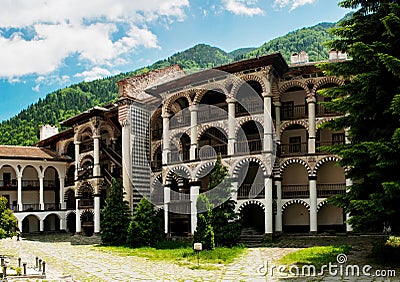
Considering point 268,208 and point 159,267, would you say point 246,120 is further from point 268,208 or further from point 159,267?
point 159,267

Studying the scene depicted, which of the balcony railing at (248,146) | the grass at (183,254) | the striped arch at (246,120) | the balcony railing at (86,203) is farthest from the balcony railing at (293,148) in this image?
the balcony railing at (86,203)

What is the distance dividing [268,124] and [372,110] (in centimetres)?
1034

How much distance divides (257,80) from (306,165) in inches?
206

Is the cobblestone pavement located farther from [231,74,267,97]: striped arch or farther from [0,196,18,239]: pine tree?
[231,74,267,97]: striped arch

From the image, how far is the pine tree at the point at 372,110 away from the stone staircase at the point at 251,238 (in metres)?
9.47

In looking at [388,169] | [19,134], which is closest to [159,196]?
[388,169]

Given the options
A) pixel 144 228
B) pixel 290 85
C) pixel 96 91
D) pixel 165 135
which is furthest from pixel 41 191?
pixel 96 91

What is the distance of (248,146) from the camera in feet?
80.4

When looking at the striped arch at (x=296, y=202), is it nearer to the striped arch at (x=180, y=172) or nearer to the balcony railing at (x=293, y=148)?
the balcony railing at (x=293, y=148)

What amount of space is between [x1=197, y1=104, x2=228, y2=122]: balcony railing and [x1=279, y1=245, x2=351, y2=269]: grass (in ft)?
34.4

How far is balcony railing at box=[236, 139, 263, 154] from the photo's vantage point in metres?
24.4

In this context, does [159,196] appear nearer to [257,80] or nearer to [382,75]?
[257,80]

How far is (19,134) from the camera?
5969 centimetres

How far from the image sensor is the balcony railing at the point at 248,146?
24.4 m
